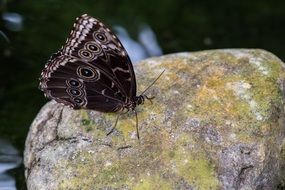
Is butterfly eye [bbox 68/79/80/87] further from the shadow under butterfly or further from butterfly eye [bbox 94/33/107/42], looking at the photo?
butterfly eye [bbox 94/33/107/42]

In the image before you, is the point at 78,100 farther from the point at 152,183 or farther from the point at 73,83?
the point at 152,183

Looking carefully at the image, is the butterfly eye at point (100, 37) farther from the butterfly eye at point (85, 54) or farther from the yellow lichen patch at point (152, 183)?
the yellow lichen patch at point (152, 183)

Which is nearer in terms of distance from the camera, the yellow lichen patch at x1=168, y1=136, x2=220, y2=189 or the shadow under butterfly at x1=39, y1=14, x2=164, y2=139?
the yellow lichen patch at x1=168, y1=136, x2=220, y2=189

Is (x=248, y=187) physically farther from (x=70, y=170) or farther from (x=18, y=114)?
(x=18, y=114)

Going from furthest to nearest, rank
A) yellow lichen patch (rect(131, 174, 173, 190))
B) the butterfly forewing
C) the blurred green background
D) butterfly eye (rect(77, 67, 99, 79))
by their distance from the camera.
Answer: the blurred green background, butterfly eye (rect(77, 67, 99, 79)), the butterfly forewing, yellow lichen patch (rect(131, 174, 173, 190))

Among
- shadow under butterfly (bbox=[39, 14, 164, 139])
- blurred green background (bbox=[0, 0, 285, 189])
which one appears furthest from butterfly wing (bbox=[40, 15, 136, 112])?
blurred green background (bbox=[0, 0, 285, 189])

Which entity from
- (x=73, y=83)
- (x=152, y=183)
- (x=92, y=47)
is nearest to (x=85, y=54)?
(x=92, y=47)

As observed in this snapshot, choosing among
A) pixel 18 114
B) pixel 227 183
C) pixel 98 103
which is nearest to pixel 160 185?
pixel 227 183
